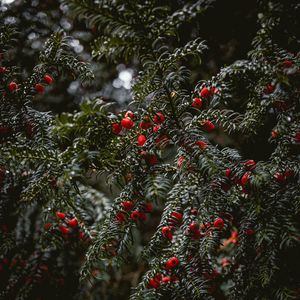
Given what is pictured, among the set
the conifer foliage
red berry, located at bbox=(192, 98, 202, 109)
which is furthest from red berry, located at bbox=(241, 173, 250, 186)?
red berry, located at bbox=(192, 98, 202, 109)

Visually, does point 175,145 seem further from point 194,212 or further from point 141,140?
point 194,212

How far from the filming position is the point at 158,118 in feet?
3.52

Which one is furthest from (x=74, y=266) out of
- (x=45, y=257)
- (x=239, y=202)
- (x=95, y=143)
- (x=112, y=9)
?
(x=112, y=9)

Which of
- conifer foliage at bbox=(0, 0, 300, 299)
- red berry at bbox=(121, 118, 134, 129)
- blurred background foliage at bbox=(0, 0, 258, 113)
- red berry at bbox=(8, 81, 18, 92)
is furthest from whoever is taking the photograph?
blurred background foliage at bbox=(0, 0, 258, 113)

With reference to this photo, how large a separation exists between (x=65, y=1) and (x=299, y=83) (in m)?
0.73

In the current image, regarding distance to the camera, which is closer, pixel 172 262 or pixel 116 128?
pixel 116 128

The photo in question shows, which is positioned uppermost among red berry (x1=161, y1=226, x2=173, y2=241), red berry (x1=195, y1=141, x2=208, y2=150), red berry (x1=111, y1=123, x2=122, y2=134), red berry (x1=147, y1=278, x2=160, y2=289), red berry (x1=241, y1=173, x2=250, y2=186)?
red berry (x1=111, y1=123, x2=122, y2=134)

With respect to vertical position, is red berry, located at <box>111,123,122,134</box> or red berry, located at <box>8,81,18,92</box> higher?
red berry, located at <box>8,81,18,92</box>

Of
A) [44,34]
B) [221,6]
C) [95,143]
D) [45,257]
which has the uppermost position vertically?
[221,6]

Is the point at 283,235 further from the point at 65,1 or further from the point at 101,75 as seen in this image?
the point at 101,75

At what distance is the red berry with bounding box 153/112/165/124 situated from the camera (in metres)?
1.08

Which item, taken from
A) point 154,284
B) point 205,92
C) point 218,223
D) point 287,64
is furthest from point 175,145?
point 154,284

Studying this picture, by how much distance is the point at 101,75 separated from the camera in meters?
2.93

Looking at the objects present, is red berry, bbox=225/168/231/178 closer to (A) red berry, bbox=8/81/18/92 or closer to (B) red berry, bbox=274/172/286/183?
(B) red berry, bbox=274/172/286/183
